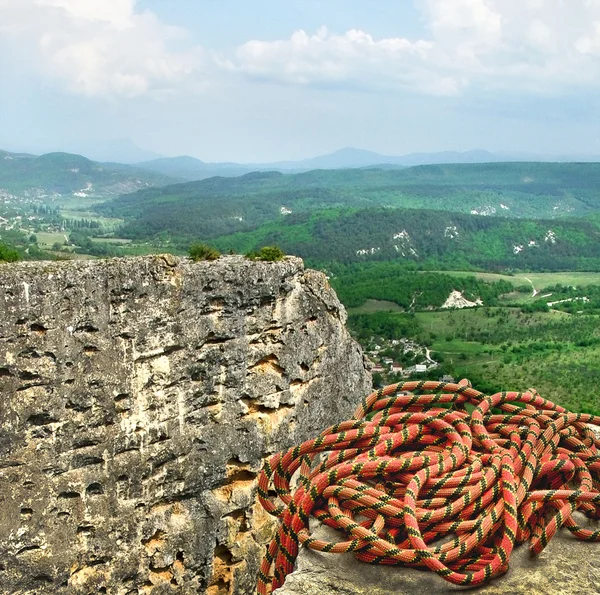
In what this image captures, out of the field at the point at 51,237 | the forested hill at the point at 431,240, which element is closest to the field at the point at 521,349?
the forested hill at the point at 431,240

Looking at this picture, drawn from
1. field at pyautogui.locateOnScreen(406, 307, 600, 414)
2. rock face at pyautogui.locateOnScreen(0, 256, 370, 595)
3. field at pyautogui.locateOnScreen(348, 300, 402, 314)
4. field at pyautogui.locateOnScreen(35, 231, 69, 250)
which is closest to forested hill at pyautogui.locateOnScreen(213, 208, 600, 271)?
field at pyautogui.locateOnScreen(35, 231, 69, 250)

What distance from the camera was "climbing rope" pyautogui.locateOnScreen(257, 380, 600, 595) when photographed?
12.9 ft

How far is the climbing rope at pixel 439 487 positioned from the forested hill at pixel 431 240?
12670 cm

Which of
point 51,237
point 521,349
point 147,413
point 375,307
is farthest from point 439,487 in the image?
point 51,237

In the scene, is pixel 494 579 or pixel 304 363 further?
pixel 304 363

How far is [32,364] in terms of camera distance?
11117 mm

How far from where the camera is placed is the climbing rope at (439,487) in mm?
3936

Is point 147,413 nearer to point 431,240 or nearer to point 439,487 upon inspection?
point 439,487

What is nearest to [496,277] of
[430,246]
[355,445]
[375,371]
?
[430,246]

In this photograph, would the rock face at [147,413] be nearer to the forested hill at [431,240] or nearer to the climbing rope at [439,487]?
the climbing rope at [439,487]

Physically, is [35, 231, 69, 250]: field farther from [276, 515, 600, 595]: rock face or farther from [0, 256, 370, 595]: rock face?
[276, 515, 600, 595]: rock face

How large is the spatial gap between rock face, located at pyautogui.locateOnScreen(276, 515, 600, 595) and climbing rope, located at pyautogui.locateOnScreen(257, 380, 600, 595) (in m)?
0.09

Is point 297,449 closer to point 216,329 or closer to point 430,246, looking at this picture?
point 216,329

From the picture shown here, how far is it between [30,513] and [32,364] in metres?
2.68
